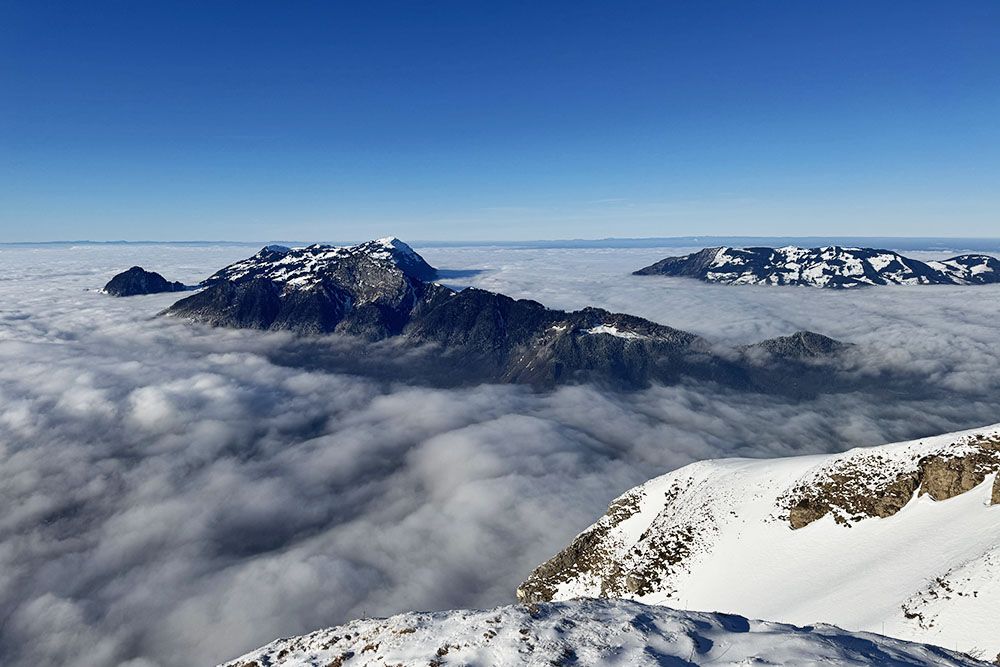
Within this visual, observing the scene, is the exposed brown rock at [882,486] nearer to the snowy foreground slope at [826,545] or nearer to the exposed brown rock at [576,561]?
the snowy foreground slope at [826,545]

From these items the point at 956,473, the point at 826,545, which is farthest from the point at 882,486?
the point at 826,545

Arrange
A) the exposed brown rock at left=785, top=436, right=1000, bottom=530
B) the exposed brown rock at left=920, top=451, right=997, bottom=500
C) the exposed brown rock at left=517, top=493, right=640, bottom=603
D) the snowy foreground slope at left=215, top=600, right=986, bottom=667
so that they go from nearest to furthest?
the snowy foreground slope at left=215, top=600, right=986, bottom=667
the exposed brown rock at left=920, top=451, right=997, bottom=500
the exposed brown rock at left=785, top=436, right=1000, bottom=530
the exposed brown rock at left=517, top=493, right=640, bottom=603

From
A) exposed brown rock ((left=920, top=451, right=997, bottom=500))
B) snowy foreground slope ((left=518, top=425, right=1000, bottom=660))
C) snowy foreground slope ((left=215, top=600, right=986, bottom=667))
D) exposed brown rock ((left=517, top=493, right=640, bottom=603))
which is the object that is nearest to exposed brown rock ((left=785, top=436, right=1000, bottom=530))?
exposed brown rock ((left=920, top=451, right=997, bottom=500))

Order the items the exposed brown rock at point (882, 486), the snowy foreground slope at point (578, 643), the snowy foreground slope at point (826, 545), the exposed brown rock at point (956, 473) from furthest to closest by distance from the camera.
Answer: the exposed brown rock at point (882, 486)
the exposed brown rock at point (956, 473)
the snowy foreground slope at point (826, 545)
the snowy foreground slope at point (578, 643)

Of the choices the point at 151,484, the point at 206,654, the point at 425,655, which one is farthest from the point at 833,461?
the point at 151,484

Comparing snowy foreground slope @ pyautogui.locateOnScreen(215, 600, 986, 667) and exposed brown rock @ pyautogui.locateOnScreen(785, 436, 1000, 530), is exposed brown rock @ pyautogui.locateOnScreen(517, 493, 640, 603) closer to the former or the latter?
exposed brown rock @ pyautogui.locateOnScreen(785, 436, 1000, 530)

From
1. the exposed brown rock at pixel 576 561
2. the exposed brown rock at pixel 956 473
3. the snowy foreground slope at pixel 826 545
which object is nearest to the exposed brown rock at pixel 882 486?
the exposed brown rock at pixel 956 473

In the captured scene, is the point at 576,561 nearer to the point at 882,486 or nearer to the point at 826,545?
the point at 826,545
